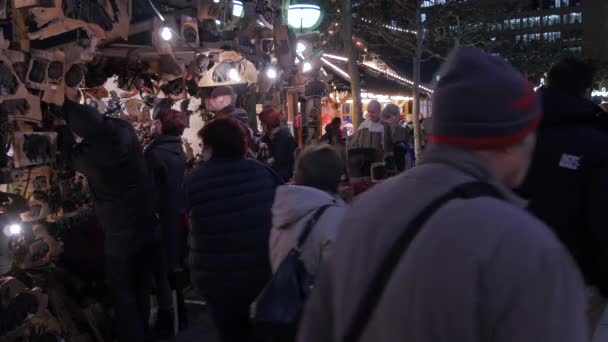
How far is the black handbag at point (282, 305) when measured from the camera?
273 centimetres

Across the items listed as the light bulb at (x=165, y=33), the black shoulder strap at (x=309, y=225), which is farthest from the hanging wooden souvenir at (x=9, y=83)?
the black shoulder strap at (x=309, y=225)

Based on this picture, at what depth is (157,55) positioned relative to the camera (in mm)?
6234

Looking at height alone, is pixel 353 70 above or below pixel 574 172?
above

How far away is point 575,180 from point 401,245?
225 centimetres

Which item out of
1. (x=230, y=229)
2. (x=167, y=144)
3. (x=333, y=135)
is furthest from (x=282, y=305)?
(x=333, y=135)

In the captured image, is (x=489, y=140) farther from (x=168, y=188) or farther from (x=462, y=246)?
(x=168, y=188)

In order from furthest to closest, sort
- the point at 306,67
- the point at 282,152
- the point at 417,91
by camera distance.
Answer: the point at 417,91
the point at 306,67
the point at 282,152

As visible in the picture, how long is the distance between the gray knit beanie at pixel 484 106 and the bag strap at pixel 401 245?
0.11 metres

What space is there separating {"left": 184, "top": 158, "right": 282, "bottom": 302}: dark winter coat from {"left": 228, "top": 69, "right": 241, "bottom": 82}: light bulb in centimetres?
309

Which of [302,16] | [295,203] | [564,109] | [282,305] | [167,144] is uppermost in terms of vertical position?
[302,16]

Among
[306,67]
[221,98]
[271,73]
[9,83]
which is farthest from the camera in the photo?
[306,67]

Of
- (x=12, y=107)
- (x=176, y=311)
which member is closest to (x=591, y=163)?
(x=12, y=107)

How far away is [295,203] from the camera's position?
3211mm

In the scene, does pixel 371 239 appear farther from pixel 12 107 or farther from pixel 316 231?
pixel 12 107
